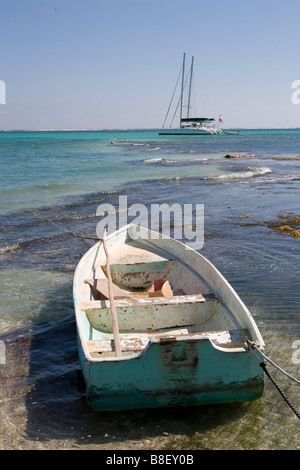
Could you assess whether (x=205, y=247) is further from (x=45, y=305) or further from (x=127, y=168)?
(x=127, y=168)

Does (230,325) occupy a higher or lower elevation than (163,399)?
higher

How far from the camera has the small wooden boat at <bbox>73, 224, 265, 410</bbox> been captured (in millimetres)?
3930

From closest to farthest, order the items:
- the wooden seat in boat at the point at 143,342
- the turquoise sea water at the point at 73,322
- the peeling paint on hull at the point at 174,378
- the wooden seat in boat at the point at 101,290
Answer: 1. the peeling paint on hull at the point at 174,378
2. the turquoise sea water at the point at 73,322
3. the wooden seat in boat at the point at 143,342
4. the wooden seat in boat at the point at 101,290

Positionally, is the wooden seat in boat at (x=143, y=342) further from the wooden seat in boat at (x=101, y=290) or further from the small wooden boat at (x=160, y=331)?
the wooden seat in boat at (x=101, y=290)

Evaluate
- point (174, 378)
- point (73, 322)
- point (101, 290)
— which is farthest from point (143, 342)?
point (73, 322)

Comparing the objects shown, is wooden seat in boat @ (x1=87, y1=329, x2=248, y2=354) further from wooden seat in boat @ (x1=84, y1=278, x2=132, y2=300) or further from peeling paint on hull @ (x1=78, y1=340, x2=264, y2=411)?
wooden seat in boat @ (x1=84, y1=278, x2=132, y2=300)

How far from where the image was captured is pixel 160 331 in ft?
18.0

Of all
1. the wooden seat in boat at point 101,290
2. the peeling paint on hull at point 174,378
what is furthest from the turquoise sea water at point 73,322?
the wooden seat in boat at point 101,290

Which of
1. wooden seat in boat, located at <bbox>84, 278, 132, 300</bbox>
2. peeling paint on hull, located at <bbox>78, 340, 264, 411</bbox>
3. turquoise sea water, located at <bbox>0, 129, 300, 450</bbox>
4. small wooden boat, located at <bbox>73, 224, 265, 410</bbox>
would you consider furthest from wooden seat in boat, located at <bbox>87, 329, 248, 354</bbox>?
wooden seat in boat, located at <bbox>84, 278, 132, 300</bbox>

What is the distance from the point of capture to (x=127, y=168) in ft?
98.2

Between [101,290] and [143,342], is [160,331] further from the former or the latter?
[101,290]

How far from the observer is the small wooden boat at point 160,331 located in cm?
393

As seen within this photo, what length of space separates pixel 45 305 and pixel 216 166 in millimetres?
26030
